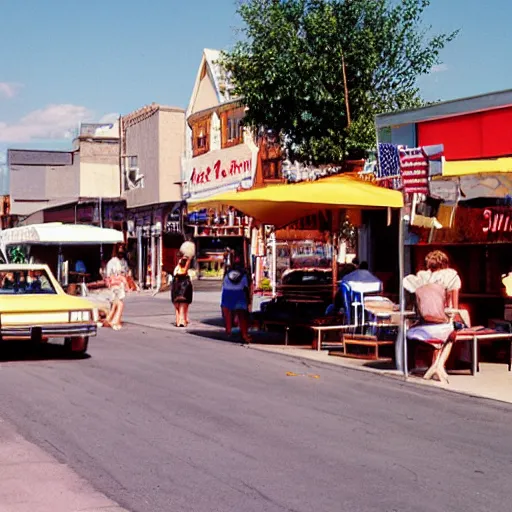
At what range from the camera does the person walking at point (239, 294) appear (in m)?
17.8

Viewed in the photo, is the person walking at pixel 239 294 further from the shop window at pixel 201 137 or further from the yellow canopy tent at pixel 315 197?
the shop window at pixel 201 137

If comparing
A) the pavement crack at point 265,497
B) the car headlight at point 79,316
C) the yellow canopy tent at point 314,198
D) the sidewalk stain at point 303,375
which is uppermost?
the yellow canopy tent at point 314,198

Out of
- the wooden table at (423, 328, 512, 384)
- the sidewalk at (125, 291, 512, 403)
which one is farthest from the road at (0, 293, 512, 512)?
the wooden table at (423, 328, 512, 384)

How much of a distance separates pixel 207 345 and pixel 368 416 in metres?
7.59

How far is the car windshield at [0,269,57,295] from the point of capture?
15008 millimetres

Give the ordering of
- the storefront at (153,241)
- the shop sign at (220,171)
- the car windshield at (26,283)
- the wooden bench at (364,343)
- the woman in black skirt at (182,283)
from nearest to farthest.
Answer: the wooden bench at (364,343) → the car windshield at (26,283) → the woman in black skirt at (182,283) → the shop sign at (220,171) → the storefront at (153,241)

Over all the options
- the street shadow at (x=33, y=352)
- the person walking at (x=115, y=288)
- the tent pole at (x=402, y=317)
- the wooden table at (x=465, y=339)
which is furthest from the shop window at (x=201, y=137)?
the wooden table at (x=465, y=339)

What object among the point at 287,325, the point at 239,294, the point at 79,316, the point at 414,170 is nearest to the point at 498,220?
the point at 414,170

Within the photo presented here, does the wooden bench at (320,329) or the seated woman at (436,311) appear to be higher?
the seated woman at (436,311)

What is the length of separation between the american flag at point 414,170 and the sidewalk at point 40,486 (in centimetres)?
699

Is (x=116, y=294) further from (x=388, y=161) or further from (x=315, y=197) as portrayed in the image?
(x=388, y=161)

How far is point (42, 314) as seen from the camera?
13703 mm

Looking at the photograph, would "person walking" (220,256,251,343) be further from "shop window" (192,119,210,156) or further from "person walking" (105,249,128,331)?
"shop window" (192,119,210,156)

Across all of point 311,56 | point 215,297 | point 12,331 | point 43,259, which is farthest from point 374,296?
point 43,259
